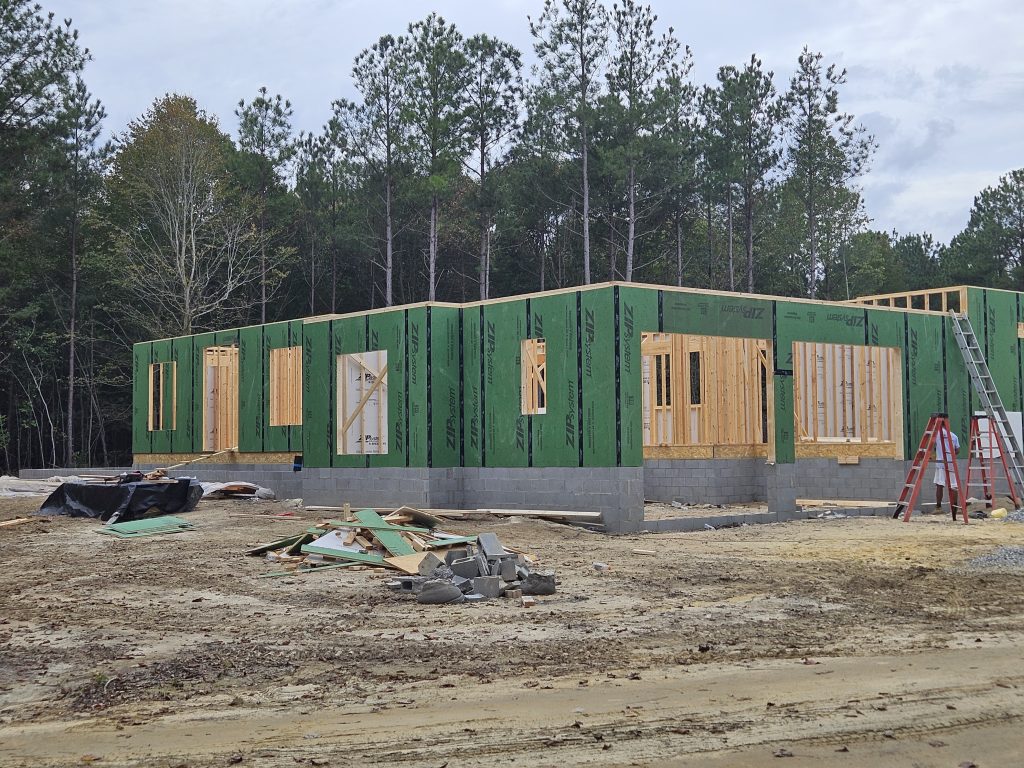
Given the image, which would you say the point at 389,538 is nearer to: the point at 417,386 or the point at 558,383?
the point at 558,383

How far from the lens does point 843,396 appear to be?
20406 mm

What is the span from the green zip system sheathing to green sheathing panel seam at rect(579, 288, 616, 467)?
0.02m

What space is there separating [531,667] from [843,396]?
51.2 feet

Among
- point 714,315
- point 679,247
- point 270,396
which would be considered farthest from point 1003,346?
point 679,247

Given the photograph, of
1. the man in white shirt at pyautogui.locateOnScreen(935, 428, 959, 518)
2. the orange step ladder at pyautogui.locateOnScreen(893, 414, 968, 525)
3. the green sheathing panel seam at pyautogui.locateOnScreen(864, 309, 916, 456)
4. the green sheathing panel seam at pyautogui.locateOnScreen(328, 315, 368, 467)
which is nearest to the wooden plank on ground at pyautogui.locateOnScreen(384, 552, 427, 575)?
the green sheathing panel seam at pyautogui.locateOnScreen(328, 315, 368, 467)

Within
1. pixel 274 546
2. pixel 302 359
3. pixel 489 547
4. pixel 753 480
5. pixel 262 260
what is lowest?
pixel 274 546

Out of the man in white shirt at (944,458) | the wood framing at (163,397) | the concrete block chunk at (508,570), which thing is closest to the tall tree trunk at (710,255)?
the wood framing at (163,397)

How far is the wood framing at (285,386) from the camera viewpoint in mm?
21156

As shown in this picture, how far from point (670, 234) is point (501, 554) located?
31052mm

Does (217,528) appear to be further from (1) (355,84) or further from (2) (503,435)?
(1) (355,84)

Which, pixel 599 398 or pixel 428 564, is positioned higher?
pixel 599 398

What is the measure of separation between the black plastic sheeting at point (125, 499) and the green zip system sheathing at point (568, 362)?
2279 millimetres

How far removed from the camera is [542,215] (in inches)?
1500

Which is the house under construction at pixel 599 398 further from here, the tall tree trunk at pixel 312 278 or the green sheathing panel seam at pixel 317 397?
the tall tree trunk at pixel 312 278
